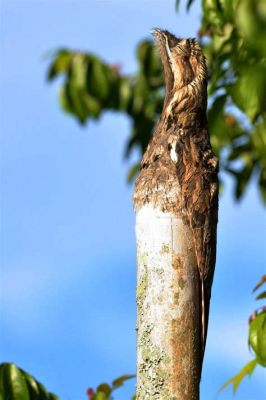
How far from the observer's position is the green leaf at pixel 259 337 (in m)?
4.31

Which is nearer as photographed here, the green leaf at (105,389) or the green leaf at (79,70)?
the green leaf at (105,389)

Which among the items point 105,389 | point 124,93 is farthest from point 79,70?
point 105,389

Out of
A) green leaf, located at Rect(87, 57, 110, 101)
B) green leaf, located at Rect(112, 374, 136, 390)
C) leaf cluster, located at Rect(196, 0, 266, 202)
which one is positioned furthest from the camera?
green leaf, located at Rect(87, 57, 110, 101)

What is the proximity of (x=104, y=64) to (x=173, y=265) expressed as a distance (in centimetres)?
351

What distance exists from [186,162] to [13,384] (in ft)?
4.82

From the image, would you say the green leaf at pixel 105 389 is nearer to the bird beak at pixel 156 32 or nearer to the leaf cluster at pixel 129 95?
the bird beak at pixel 156 32

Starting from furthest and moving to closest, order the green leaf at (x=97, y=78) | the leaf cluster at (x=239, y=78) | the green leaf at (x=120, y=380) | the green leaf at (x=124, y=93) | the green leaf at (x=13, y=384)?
1. the green leaf at (x=124, y=93)
2. the green leaf at (x=97, y=78)
3. the green leaf at (x=120, y=380)
4. the green leaf at (x=13, y=384)
5. the leaf cluster at (x=239, y=78)

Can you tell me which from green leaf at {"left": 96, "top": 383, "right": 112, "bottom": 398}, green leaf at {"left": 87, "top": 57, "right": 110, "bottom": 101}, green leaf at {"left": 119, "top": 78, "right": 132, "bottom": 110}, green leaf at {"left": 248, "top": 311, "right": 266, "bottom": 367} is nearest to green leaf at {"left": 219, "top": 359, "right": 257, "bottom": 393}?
green leaf at {"left": 248, "top": 311, "right": 266, "bottom": 367}

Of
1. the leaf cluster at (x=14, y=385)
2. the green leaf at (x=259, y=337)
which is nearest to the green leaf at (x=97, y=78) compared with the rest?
the leaf cluster at (x=14, y=385)

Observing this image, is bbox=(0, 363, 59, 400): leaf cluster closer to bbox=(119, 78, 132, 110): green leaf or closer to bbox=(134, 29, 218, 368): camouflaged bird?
bbox=(134, 29, 218, 368): camouflaged bird

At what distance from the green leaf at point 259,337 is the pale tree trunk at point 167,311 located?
1.91 ft

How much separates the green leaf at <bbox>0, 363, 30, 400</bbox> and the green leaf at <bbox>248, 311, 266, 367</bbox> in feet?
3.66

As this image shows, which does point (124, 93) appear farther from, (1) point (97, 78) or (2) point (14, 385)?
(2) point (14, 385)

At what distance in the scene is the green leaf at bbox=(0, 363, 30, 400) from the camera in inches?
181
